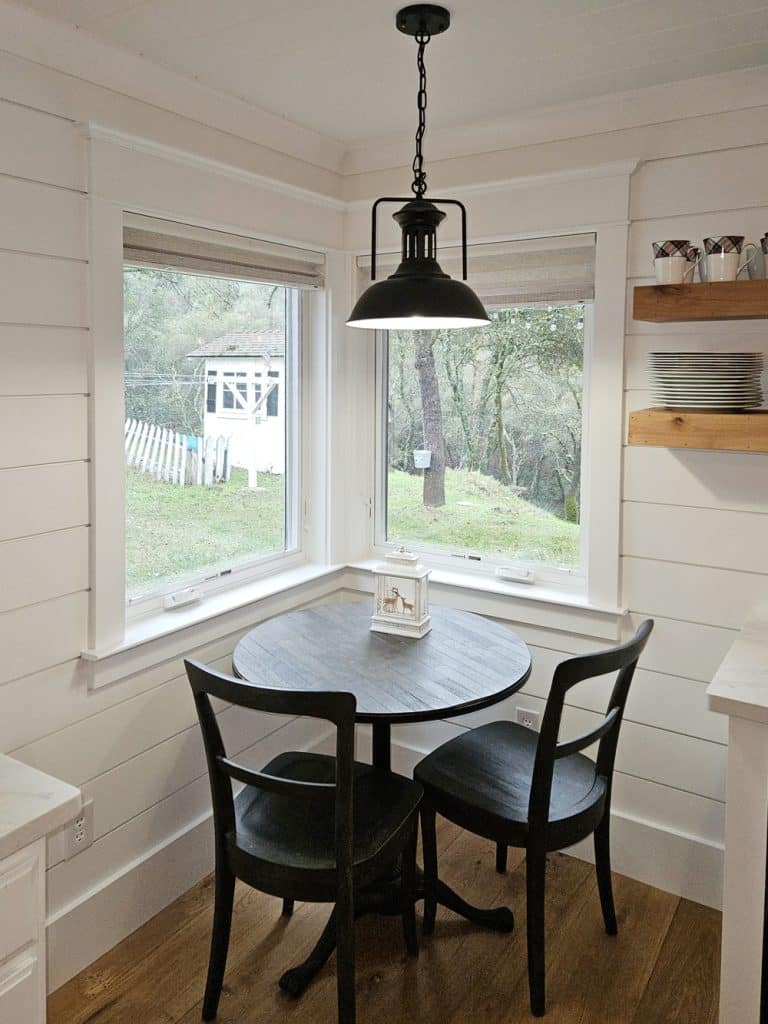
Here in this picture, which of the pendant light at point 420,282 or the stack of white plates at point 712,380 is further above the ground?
the pendant light at point 420,282

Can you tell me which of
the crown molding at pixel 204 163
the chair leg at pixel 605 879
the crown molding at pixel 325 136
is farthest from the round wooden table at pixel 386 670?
the crown molding at pixel 325 136

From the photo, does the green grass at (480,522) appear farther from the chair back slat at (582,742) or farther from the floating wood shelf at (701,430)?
the chair back slat at (582,742)

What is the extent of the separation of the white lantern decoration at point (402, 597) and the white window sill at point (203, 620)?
0.46 m

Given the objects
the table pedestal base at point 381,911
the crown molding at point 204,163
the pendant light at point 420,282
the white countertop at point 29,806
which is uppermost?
the crown molding at point 204,163

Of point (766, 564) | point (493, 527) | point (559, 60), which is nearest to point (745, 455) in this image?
point (766, 564)

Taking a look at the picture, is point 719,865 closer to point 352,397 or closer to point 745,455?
point 745,455

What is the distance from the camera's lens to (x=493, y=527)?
2984mm

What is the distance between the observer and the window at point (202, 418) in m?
2.41

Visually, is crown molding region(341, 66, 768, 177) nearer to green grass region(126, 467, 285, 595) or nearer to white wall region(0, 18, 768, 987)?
white wall region(0, 18, 768, 987)

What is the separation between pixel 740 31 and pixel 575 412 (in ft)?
3.78

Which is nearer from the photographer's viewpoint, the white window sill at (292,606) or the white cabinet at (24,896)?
the white cabinet at (24,896)

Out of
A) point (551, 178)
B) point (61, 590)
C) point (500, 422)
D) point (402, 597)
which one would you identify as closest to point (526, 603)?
point (402, 597)

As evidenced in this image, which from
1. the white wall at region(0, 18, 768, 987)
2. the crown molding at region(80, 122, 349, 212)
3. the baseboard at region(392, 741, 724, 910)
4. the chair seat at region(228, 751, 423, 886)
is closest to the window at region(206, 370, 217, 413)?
the white wall at region(0, 18, 768, 987)

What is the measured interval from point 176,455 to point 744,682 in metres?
1.71
